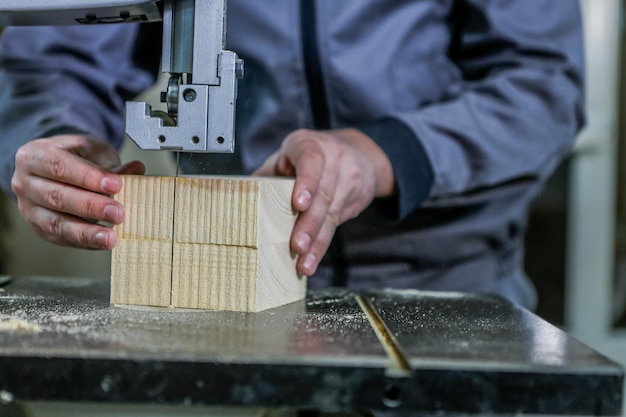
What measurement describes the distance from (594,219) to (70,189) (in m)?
2.12

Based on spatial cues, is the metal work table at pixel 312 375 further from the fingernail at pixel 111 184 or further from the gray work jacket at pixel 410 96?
the gray work jacket at pixel 410 96

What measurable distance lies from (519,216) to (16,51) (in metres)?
1.06

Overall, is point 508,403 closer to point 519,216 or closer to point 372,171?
point 372,171

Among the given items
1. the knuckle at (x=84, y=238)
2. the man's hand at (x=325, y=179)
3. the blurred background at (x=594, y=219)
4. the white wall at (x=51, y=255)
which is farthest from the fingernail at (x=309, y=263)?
the blurred background at (x=594, y=219)

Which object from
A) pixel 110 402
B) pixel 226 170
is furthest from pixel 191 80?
pixel 110 402

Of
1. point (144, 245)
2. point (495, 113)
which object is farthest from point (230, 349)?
point (495, 113)

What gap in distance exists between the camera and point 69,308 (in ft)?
3.37

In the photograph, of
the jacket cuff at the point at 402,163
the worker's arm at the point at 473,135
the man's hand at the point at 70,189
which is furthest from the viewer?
the jacket cuff at the point at 402,163

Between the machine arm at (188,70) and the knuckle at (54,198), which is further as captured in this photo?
the knuckle at (54,198)

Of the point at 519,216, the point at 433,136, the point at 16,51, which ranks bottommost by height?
the point at 519,216

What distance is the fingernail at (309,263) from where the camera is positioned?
1.16 metres

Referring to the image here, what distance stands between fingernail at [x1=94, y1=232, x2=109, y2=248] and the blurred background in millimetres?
2026

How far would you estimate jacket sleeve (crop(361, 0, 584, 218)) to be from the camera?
1.36 m

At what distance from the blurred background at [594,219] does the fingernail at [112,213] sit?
6.66 ft
